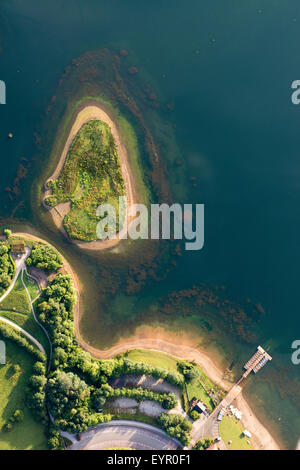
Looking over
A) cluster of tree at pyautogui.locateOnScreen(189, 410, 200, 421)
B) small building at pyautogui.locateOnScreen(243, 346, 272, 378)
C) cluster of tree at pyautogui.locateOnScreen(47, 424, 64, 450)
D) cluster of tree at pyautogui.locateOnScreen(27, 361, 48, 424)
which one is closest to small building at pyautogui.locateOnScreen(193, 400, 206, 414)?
cluster of tree at pyautogui.locateOnScreen(189, 410, 200, 421)

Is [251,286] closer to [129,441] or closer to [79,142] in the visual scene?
[129,441]

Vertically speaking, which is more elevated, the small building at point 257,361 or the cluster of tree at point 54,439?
the small building at point 257,361

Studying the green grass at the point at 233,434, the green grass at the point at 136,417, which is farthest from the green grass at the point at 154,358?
the green grass at the point at 233,434

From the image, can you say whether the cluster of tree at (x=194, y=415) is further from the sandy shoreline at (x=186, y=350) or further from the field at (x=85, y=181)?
the field at (x=85, y=181)

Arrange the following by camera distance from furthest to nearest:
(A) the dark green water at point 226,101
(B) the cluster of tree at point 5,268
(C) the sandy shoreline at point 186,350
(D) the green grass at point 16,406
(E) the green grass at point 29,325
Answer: (A) the dark green water at point 226,101 → (C) the sandy shoreline at point 186,350 → (E) the green grass at point 29,325 → (B) the cluster of tree at point 5,268 → (D) the green grass at point 16,406

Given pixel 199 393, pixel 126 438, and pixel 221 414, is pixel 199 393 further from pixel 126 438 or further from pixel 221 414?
pixel 126 438

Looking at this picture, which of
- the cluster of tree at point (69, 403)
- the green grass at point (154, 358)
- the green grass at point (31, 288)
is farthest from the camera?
the green grass at point (154, 358)

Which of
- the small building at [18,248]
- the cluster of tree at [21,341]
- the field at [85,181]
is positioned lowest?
the cluster of tree at [21,341]
